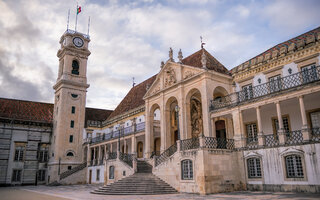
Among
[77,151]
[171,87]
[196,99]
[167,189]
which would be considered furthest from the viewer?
[77,151]

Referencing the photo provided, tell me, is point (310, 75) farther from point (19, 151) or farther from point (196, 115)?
point (19, 151)

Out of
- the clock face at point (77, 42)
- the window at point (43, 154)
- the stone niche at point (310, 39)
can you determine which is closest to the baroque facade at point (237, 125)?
the stone niche at point (310, 39)

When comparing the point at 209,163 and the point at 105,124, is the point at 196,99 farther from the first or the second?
the point at 105,124

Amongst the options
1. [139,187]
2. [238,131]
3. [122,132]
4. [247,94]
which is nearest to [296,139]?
[238,131]

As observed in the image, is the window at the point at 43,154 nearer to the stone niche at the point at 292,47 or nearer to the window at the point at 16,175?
the window at the point at 16,175

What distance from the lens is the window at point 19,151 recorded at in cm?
3629

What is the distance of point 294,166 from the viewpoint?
50.4 ft

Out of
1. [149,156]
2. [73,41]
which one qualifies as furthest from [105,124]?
[149,156]

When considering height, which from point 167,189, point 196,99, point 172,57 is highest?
point 172,57

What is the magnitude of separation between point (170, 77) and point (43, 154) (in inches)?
967

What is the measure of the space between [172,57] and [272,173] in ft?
44.4

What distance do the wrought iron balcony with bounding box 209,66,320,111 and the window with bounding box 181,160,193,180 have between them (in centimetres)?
494

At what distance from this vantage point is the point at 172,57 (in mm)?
25312

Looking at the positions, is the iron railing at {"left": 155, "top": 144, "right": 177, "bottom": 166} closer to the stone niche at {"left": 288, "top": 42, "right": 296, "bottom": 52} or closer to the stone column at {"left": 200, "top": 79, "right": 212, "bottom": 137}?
the stone column at {"left": 200, "top": 79, "right": 212, "bottom": 137}
